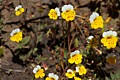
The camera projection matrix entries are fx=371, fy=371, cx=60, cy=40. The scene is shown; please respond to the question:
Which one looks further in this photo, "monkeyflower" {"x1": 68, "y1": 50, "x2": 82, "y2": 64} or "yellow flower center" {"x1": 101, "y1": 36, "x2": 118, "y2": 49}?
"monkeyflower" {"x1": 68, "y1": 50, "x2": 82, "y2": 64}

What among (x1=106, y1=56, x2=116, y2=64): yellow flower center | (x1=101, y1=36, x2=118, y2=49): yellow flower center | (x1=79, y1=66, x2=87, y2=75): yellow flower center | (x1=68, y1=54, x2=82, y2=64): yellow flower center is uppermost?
(x1=101, y1=36, x2=118, y2=49): yellow flower center

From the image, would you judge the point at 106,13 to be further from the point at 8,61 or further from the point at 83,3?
the point at 8,61

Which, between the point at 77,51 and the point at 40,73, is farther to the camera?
the point at 40,73

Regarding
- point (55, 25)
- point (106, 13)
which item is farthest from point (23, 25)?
point (106, 13)

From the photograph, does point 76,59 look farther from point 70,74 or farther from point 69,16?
point 69,16

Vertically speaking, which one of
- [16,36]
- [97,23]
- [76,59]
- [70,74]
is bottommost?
[70,74]

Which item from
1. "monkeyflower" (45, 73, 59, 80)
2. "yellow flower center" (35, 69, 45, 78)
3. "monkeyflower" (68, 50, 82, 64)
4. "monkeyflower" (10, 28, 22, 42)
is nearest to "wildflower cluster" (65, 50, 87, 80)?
"monkeyflower" (68, 50, 82, 64)

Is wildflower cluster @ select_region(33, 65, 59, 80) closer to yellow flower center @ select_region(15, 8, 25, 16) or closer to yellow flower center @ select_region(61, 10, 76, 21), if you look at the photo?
yellow flower center @ select_region(61, 10, 76, 21)

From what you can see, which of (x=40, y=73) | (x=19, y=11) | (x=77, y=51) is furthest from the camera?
(x=19, y=11)

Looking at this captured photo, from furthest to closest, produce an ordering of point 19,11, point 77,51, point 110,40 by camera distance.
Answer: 1. point 19,11
2. point 77,51
3. point 110,40

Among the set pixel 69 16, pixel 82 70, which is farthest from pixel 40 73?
pixel 69 16

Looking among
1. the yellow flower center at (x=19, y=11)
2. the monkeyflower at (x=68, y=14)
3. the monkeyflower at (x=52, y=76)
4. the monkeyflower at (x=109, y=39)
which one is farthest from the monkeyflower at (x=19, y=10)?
the monkeyflower at (x=109, y=39)
